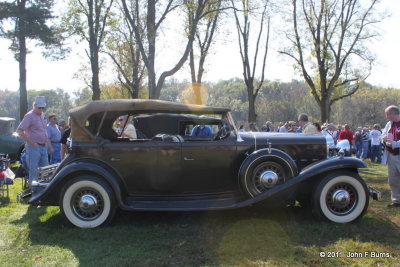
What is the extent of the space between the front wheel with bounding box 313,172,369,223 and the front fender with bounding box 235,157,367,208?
144 millimetres

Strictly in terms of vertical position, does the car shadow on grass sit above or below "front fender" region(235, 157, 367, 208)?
below

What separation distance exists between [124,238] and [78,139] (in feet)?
5.30

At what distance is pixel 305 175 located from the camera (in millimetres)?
4871

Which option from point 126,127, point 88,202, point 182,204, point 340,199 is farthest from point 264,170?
point 88,202

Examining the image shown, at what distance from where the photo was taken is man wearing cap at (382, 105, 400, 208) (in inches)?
232

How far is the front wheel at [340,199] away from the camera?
4.91 metres

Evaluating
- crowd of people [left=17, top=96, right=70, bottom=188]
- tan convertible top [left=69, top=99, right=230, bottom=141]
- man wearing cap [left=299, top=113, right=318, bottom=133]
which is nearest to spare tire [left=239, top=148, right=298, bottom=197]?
tan convertible top [left=69, top=99, right=230, bottom=141]

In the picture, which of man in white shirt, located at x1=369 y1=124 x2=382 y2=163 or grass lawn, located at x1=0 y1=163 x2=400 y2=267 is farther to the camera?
→ man in white shirt, located at x1=369 y1=124 x2=382 y2=163

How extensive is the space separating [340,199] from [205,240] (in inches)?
78.4

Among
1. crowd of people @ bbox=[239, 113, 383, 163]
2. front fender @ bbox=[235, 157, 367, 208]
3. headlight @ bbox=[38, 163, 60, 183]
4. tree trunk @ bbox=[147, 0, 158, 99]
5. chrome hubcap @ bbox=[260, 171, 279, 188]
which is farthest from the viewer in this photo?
crowd of people @ bbox=[239, 113, 383, 163]

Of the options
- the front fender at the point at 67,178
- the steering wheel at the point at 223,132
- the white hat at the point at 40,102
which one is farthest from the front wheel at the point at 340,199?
the white hat at the point at 40,102

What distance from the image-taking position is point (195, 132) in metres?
6.89

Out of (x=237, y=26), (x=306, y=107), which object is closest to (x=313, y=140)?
(x=237, y=26)

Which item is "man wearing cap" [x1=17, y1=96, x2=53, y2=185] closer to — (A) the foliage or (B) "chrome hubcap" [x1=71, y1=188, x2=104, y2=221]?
(B) "chrome hubcap" [x1=71, y1=188, x2=104, y2=221]
